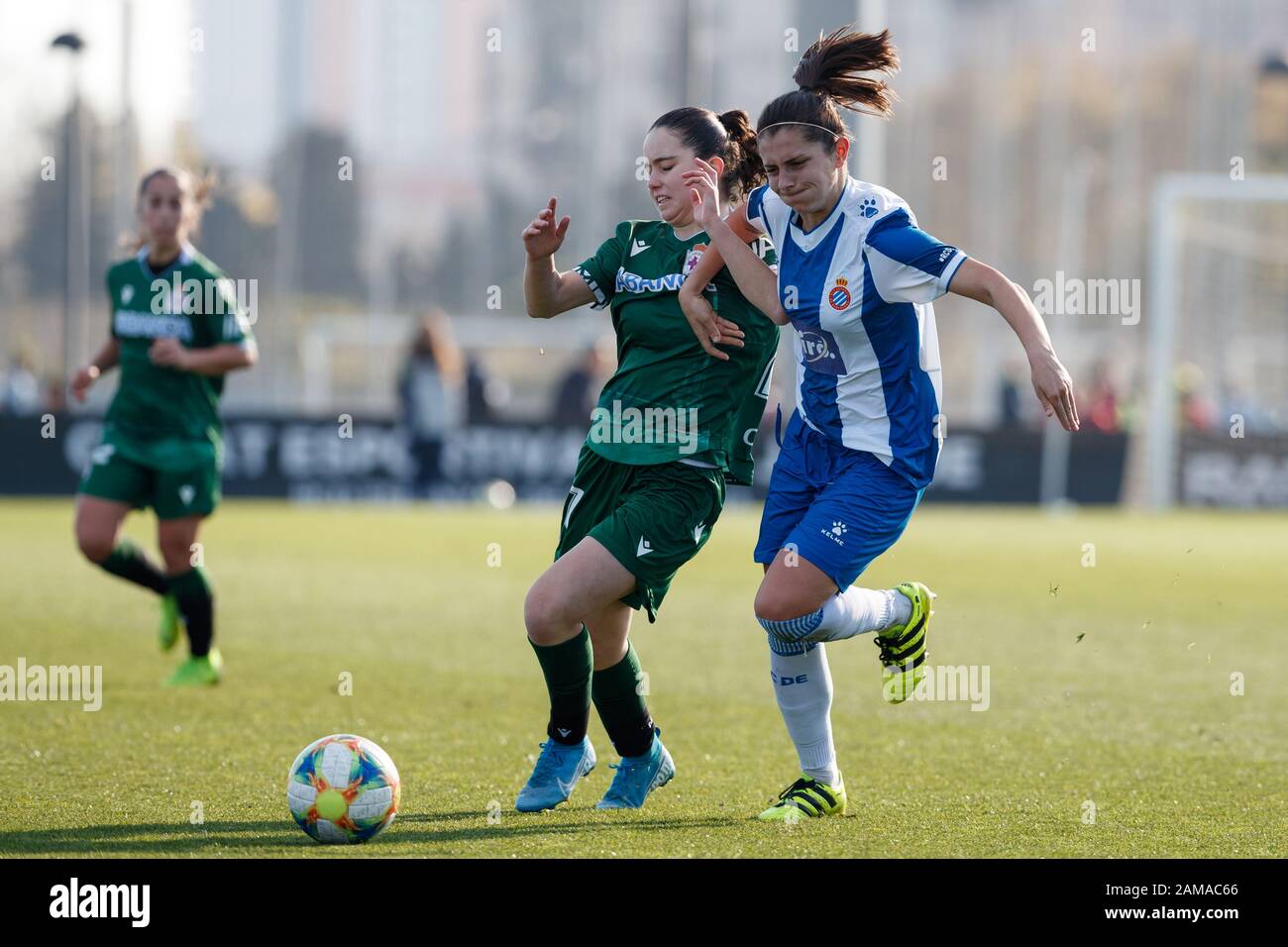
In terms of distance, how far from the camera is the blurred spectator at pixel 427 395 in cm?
1988

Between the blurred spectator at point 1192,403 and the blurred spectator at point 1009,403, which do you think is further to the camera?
the blurred spectator at point 1192,403

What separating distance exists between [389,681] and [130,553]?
1421 mm

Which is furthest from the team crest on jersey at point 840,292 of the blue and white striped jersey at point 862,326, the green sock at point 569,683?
the green sock at point 569,683

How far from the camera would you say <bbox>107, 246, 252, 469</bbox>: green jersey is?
750cm

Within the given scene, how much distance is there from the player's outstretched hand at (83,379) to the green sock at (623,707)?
3784 millimetres

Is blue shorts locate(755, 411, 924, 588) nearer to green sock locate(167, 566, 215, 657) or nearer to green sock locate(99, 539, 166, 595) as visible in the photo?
green sock locate(167, 566, 215, 657)

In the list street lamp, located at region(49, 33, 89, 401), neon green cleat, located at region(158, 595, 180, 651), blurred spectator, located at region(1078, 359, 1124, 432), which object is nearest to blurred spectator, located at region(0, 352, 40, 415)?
street lamp, located at region(49, 33, 89, 401)

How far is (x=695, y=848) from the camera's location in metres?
4.43

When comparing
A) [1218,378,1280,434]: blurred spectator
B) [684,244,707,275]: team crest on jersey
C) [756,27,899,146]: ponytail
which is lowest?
[1218,378,1280,434]: blurred spectator

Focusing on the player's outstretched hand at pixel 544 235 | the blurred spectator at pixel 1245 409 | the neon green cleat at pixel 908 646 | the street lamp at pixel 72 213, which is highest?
the street lamp at pixel 72 213

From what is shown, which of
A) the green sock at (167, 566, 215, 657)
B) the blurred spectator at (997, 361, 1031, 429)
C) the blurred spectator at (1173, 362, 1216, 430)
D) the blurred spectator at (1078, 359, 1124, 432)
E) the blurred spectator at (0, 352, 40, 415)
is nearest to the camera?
the green sock at (167, 566, 215, 657)

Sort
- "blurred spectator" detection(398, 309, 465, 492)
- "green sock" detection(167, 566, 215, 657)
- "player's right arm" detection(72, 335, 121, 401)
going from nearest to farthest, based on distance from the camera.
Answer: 1. "green sock" detection(167, 566, 215, 657)
2. "player's right arm" detection(72, 335, 121, 401)
3. "blurred spectator" detection(398, 309, 465, 492)

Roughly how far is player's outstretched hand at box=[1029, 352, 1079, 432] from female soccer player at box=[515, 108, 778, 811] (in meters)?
0.99

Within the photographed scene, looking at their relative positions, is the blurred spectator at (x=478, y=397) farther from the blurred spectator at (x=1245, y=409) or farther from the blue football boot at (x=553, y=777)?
the blue football boot at (x=553, y=777)
